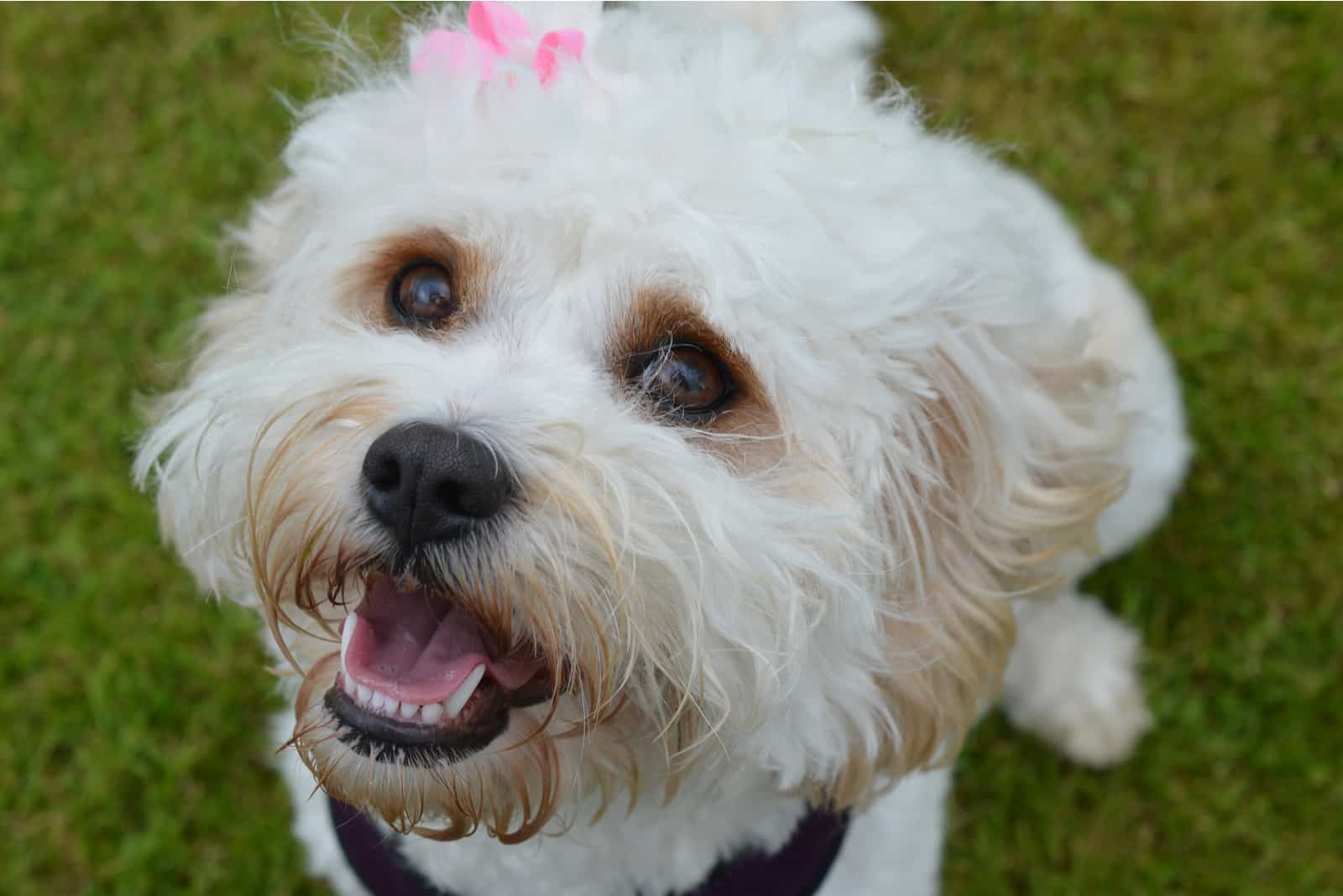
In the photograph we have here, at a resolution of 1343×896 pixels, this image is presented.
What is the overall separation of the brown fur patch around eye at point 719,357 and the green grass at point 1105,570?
1.20 meters

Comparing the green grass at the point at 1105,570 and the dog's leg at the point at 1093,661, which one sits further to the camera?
the green grass at the point at 1105,570

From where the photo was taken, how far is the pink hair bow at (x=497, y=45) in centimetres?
152

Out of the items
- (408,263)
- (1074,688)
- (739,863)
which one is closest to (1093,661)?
(1074,688)

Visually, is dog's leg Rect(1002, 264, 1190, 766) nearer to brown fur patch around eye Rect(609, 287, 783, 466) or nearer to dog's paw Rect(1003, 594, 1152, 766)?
dog's paw Rect(1003, 594, 1152, 766)

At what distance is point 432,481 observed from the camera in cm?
127

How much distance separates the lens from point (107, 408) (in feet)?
10.8

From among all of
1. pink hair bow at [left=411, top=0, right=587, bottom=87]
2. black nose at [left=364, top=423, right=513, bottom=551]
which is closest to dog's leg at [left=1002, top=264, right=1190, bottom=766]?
pink hair bow at [left=411, top=0, right=587, bottom=87]

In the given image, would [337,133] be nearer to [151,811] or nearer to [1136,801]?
[151,811]

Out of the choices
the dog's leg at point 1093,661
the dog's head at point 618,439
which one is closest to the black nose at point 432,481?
the dog's head at point 618,439

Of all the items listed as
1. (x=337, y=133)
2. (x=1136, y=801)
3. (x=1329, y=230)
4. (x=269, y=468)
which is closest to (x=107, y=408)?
(x=337, y=133)

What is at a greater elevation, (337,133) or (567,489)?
(337,133)

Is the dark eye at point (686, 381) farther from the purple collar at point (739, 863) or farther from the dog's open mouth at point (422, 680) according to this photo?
the purple collar at point (739, 863)

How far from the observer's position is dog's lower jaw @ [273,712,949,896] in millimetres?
1708

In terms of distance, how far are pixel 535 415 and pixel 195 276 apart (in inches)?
98.8
